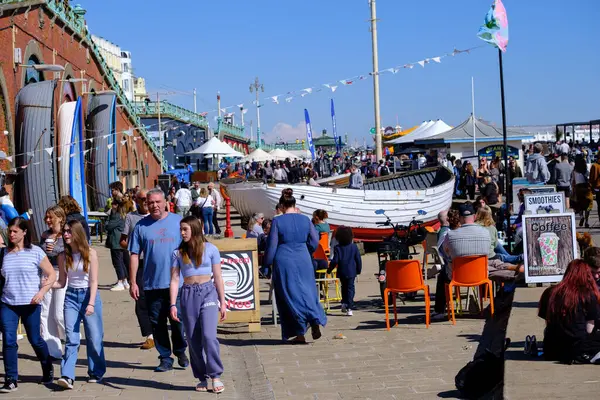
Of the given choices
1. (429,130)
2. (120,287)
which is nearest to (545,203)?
(120,287)

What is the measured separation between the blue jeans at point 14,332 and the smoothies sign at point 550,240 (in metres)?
6.35

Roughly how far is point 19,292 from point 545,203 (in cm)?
805

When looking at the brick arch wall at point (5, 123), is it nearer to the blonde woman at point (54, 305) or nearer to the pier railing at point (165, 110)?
the blonde woman at point (54, 305)

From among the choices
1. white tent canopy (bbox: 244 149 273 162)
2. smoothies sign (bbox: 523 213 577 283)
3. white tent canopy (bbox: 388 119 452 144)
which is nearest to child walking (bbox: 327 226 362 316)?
smoothies sign (bbox: 523 213 577 283)

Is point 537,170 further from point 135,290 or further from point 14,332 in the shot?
point 14,332

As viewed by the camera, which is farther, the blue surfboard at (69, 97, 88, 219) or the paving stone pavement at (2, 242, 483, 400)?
the blue surfboard at (69, 97, 88, 219)

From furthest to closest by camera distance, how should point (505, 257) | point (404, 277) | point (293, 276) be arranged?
point (505, 257)
point (404, 277)
point (293, 276)

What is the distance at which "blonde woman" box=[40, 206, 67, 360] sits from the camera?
10.5 metres

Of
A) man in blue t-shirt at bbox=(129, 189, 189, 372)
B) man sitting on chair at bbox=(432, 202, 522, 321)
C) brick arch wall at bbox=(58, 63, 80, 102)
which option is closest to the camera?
man in blue t-shirt at bbox=(129, 189, 189, 372)

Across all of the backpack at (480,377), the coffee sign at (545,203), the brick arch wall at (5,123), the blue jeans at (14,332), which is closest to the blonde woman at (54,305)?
the blue jeans at (14,332)

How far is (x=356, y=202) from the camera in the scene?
25500 millimetres

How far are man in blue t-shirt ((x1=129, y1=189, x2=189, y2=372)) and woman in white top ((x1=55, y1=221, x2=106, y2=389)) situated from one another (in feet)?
1.88

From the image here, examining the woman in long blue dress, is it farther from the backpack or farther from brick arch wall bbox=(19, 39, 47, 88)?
brick arch wall bbox=(19, 39, 47, 88)

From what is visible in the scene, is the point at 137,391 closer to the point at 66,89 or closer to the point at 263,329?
the point at 263,329
